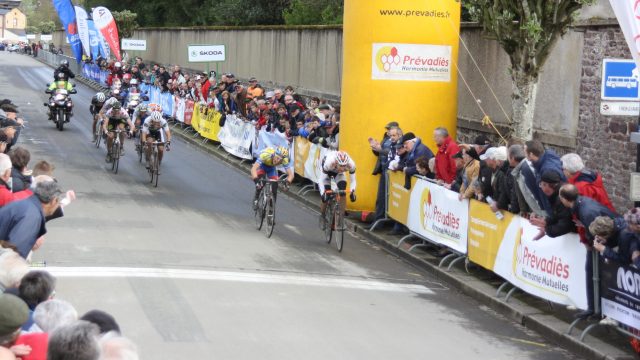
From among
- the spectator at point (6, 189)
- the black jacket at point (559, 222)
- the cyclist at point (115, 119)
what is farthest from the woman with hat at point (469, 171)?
the cyclist at point (115, 119)

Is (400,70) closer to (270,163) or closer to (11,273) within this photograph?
(270,163)

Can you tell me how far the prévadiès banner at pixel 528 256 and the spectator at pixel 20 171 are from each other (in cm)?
544

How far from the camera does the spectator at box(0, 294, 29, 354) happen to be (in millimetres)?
5434

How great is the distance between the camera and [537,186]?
12.0m

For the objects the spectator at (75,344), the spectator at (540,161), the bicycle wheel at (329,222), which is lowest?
the bicycle wheel at (329,222)

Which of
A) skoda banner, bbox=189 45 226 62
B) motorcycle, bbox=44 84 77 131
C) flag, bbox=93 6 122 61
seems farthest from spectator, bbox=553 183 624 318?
flag, bbox=93 6 122 61

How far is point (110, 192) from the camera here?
65.8 ft

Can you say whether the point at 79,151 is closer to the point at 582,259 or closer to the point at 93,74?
the point at 582,259

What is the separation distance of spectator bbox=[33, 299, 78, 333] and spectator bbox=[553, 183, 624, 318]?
593 cm

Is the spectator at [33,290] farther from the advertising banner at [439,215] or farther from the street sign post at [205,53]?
the street sign post at [205,53]

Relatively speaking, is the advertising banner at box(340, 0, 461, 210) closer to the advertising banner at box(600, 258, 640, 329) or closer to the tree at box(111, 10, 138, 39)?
the advertising banner at box(600, 258, 640, 329)

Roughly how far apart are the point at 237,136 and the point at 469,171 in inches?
551

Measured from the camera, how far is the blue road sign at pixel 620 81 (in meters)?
11.1

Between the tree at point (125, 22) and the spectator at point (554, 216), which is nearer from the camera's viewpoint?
the spectator at point (554, 216)
